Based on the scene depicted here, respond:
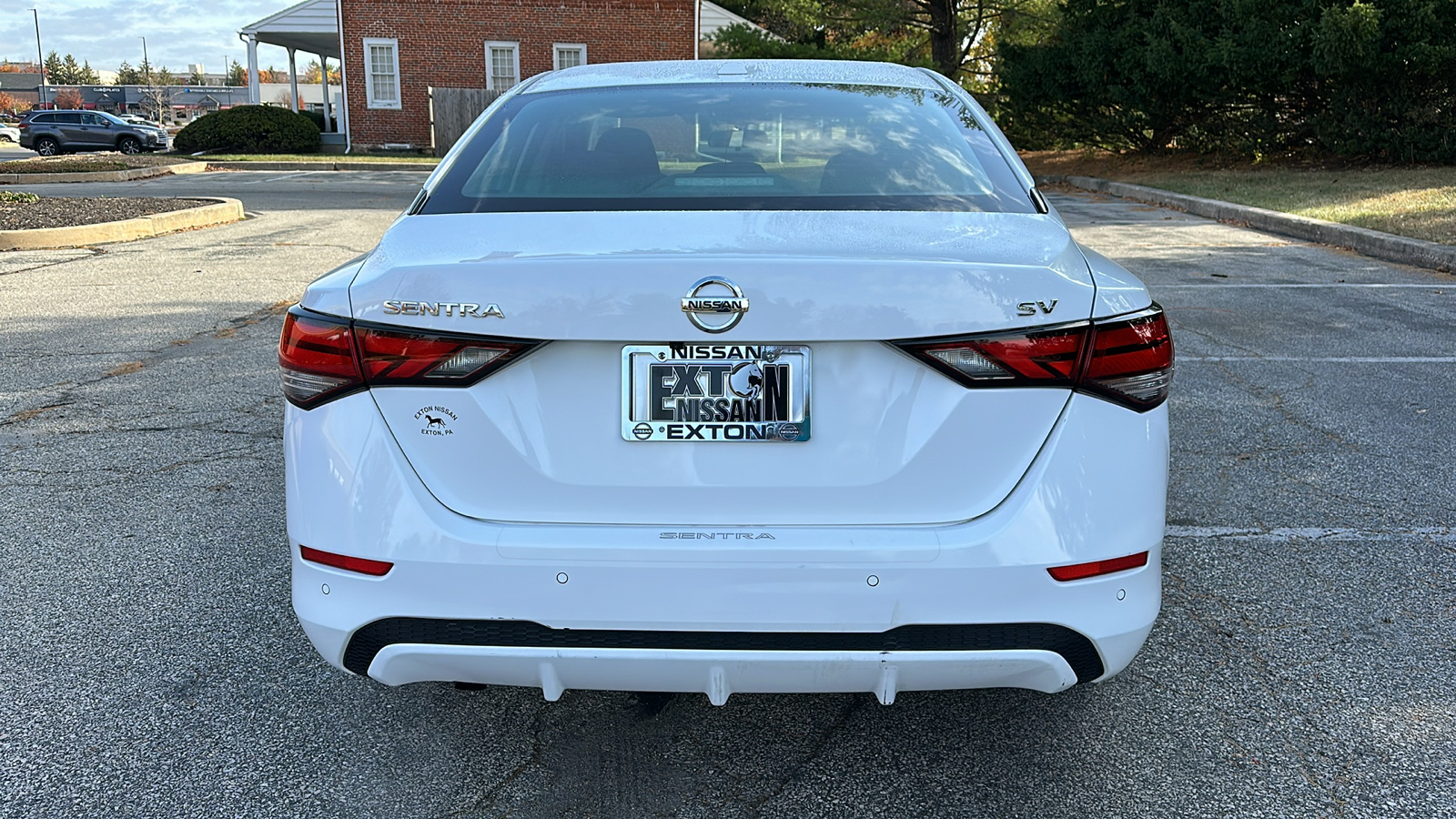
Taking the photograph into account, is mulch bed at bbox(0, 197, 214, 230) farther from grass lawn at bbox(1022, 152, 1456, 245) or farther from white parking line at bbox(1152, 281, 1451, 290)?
grass lawn at bbox(1022, 152, 1456, 245)

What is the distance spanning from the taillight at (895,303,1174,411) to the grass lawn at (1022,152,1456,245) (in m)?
10.3

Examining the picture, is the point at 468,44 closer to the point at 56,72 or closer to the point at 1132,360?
the point at 1132,360

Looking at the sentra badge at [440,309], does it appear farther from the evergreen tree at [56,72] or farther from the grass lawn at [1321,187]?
the evergreen tree at [56,72]

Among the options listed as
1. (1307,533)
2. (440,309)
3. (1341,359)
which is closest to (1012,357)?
(440,309)

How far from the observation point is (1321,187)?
656 inches

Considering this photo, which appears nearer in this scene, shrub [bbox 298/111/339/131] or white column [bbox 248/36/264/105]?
white column [bbox 248/36/264/105]

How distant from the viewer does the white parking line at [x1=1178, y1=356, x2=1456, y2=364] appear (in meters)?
6.53

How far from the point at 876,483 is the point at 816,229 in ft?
1.71

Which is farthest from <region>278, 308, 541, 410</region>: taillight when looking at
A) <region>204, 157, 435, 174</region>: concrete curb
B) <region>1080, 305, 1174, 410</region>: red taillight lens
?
<region>204, 157, 435, 174</region>: concrete curb

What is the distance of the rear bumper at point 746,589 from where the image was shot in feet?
7.03

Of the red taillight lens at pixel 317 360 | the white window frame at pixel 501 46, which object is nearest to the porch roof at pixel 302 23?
the white window frame at pixel 501 46

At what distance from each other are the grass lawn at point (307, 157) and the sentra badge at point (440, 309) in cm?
2585

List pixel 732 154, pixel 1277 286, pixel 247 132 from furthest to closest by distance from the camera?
pixel 247 132 < pixel 1277 286 < pixel 732 154

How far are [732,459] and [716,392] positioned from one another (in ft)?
0.44
